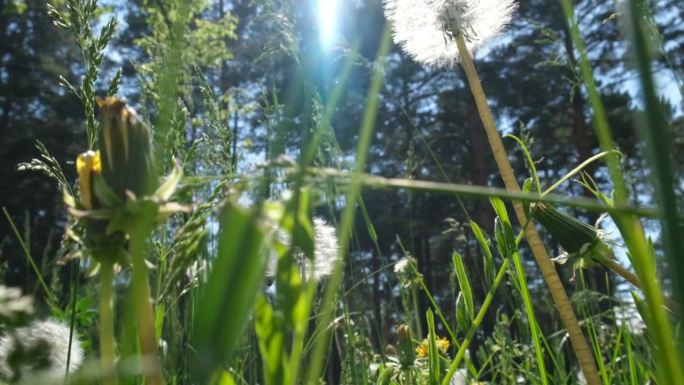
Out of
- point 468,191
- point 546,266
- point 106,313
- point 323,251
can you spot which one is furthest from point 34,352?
point 546,266

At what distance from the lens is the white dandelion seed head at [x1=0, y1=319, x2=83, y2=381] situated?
43 cm

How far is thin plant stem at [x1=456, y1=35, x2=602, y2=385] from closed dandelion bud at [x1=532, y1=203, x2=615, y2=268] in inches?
0.9

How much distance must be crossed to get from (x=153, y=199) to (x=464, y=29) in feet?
2.41

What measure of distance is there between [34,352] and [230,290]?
0.26 meters

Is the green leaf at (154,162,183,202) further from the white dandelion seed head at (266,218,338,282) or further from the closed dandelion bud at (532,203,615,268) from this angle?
the closed dandelion bud at (532,203,615,268)

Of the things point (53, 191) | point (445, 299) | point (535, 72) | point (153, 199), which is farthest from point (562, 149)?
point (153, 199)

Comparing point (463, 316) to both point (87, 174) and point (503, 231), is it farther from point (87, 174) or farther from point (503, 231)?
point (87, 174)

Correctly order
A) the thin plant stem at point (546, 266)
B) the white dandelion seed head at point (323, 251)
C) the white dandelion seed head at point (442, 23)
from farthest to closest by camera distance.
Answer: the white dandelion seed head at point (442, 23) → the thin plant stem at point (546, 266) → the white dandelion seed head at point (323, 251)

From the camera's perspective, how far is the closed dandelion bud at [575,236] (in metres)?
0.61

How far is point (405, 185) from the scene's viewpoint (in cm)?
31

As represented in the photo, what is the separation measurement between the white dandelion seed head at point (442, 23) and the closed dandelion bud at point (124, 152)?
0.60 metres

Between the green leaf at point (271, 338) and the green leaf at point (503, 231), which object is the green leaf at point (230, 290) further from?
the green leaf at point (503, 231)

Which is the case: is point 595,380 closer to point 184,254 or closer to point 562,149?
point 184,254

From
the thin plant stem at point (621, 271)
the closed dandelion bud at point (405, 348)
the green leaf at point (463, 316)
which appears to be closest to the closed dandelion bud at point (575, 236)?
the thin plant stem at point (621, 271)
